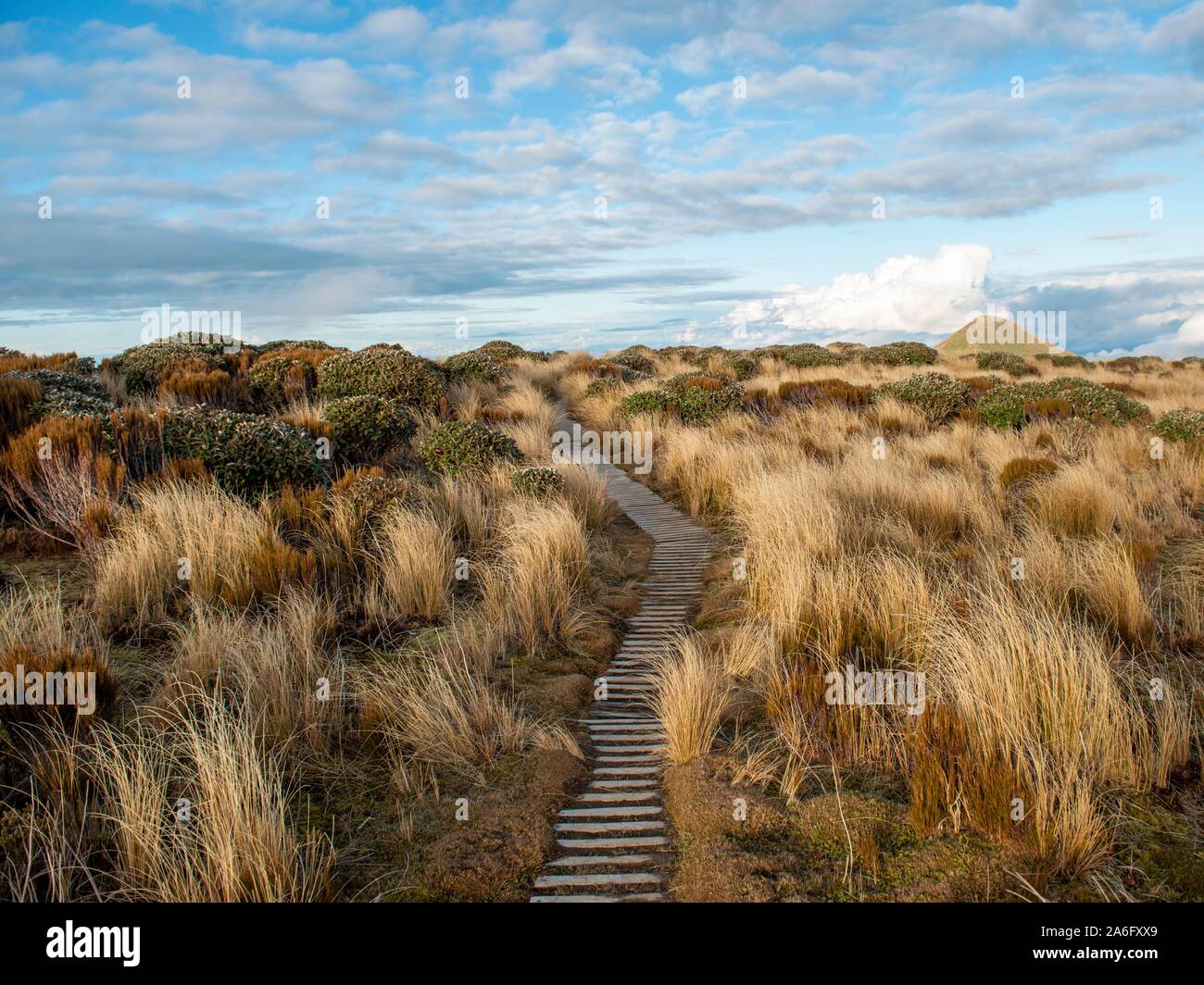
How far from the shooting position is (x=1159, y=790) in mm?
4152

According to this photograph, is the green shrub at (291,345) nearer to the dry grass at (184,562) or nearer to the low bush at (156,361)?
the low bush at (156,361)

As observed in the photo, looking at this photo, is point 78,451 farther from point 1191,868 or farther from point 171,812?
point 1191,868

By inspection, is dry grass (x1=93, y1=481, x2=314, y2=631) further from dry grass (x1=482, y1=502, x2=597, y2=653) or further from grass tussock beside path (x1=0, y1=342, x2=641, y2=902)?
dry grass (x1=482, y1=502, x2=597, y2=653)

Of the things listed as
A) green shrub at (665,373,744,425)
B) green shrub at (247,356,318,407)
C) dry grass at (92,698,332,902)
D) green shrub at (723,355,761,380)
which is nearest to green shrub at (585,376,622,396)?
green shrub at (665,373,744,425)

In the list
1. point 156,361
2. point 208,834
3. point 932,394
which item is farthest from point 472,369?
point 208,834

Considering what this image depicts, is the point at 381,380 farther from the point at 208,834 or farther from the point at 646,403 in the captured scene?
the point at 208,834

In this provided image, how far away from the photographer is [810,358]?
1192 inches

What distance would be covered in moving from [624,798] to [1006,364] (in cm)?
3009

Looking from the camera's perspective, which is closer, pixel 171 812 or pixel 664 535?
pixel 171 812

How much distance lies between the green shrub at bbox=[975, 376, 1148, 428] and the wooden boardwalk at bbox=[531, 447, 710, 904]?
33.9 ft

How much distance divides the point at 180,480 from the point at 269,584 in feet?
7.57

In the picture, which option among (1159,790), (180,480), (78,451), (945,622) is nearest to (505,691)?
(945,622)

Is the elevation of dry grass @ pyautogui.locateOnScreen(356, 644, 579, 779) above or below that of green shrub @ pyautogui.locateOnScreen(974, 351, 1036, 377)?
below

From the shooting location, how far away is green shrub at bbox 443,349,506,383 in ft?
72.9
